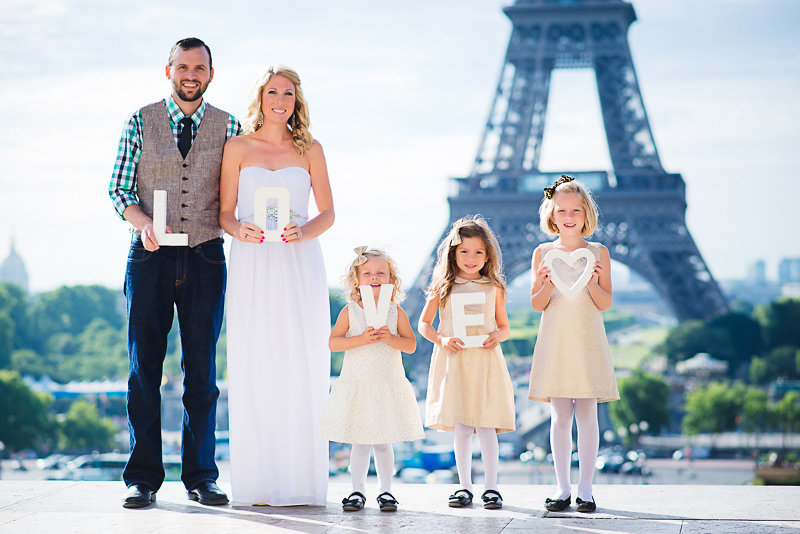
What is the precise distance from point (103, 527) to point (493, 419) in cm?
183

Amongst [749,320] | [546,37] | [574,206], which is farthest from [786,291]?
[574,206]

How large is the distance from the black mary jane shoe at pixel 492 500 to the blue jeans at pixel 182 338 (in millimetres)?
1370

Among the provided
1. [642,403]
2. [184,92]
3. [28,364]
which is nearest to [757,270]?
[642,403]

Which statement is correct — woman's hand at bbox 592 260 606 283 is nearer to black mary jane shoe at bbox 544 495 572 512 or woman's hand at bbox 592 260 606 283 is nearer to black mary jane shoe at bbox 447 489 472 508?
black mary jane shoe at bbox 544 495 572 512

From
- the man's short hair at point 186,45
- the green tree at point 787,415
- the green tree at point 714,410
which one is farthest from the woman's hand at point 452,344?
the green tree at point 714,410

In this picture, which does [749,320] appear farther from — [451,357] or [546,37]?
[451,357]

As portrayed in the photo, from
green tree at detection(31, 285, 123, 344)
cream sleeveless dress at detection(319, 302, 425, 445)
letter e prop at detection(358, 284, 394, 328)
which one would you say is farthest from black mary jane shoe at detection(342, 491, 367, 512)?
green tree at detection(31, 285, 123, 344)

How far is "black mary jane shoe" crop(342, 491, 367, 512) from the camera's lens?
465 cm

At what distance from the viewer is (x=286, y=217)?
4.59 m

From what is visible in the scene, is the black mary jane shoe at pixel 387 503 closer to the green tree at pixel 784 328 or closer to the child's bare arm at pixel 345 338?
the child's bare arm at pixel 345 338

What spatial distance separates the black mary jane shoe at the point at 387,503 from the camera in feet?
15.3

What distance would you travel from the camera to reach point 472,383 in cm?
477

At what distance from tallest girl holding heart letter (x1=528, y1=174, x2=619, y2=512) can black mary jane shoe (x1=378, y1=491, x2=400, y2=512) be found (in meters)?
0.73

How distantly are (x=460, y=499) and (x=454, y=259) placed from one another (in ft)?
3.85
